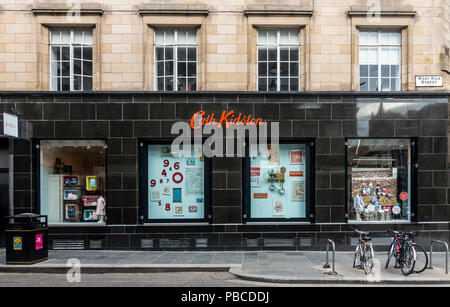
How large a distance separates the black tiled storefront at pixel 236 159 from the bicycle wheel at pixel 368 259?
295 cm

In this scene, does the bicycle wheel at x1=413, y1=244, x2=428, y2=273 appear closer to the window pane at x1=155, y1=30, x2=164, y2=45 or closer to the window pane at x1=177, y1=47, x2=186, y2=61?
the window pane at x1=177, y1=47, x2=186, y2=61

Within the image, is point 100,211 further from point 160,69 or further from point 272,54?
point 272,54

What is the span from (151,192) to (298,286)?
6.05m

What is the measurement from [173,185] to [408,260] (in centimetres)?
731

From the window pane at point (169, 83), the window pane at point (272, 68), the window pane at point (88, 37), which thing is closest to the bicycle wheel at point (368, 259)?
the window pane at point (272, 68)

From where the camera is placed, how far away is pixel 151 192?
40.7ft

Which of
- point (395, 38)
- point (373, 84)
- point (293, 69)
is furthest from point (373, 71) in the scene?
point (293, 69)

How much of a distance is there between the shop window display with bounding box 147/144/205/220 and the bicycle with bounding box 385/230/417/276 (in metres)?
5.96

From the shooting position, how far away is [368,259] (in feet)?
29.6

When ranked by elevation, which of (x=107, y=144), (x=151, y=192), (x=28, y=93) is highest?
(x=28, y=93)

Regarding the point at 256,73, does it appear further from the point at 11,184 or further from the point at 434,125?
the point at 11,184

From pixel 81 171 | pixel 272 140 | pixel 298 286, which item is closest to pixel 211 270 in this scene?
pixel 298 286

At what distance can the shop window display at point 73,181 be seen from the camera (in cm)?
1237

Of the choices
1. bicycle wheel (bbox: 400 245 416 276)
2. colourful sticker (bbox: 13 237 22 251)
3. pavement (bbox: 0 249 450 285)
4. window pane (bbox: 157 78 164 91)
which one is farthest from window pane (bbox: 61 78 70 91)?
bicycle wheel (bbox: 400 245 416 276)
